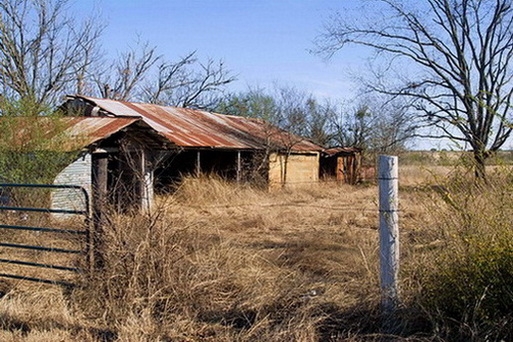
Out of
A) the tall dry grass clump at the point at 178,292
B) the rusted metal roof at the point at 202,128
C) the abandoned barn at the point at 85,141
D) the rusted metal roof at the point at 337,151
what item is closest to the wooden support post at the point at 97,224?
the tall dry grass clump at the point at 178,292

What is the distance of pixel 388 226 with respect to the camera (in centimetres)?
462

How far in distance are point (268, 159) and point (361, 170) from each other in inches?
412

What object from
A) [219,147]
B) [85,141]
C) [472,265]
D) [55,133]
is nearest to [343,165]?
[219,147]

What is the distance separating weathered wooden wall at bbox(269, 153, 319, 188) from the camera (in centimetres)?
2161

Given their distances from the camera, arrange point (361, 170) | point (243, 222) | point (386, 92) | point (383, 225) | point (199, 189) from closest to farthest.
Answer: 1. point (383, 225)
2. point (243, 222)
3. point (199, 189)
4. point (386, 92)
5. point (361, 170)

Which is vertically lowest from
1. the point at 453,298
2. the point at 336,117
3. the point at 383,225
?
the point at 453,298

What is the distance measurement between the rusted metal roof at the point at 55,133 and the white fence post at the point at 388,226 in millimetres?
8778

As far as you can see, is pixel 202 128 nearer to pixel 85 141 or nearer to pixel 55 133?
pixel 85 141

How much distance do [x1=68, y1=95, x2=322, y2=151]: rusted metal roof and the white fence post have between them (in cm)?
1137

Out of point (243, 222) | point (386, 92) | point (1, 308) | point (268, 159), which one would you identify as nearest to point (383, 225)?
point (1, 308)

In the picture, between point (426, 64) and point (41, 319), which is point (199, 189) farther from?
point (426, 64)

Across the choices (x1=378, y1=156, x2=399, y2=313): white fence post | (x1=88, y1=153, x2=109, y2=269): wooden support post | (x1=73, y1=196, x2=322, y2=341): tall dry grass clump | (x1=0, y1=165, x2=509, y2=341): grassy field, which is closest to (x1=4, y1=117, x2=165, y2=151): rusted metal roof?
(x1=0, y1=165, x2=509, y2=341): grassy field

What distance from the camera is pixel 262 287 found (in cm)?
554

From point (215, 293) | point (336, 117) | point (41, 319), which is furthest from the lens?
point (336, 117)
